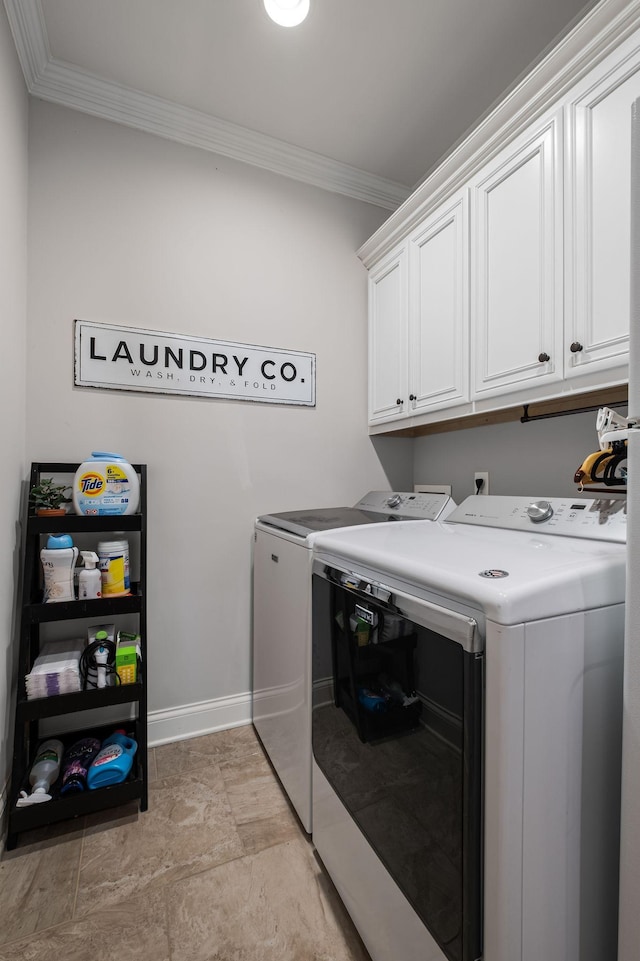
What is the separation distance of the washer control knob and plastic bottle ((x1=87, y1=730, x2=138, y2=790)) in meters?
1.54

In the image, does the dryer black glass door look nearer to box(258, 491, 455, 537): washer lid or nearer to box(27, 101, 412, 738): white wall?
box(258, 491, 455, 537): washer lid

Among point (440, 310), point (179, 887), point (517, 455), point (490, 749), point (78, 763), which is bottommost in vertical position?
point (179, 887)

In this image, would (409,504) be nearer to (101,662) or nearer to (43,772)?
(101,662)

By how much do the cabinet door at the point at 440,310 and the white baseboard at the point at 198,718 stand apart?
5.07 feet

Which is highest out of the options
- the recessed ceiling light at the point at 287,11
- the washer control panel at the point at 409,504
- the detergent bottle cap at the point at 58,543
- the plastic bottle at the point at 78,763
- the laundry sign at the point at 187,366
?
the recessed ceiling light at the point at 287,11

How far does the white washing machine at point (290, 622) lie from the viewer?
54.1 inches

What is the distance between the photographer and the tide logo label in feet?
5.07

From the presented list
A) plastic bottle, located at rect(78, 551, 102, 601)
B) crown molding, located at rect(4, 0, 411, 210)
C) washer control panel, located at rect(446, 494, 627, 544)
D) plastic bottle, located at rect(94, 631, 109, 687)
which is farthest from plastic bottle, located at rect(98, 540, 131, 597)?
crown molding, located at rect(4, 0, 411, 210)

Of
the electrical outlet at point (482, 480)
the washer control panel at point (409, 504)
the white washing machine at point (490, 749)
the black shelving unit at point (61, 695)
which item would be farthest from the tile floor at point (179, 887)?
the electrical outlet at point (482, 480)

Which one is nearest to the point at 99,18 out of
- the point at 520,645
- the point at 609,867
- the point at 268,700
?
the point at 520,645

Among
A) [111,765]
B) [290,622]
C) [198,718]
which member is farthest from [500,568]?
[198,718]

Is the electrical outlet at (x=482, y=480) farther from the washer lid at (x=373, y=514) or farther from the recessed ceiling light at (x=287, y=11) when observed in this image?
the recessed ceiling light at (x=287, y=11)

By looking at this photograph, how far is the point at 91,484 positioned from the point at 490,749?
1438mm

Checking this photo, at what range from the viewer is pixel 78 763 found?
1485 mm
